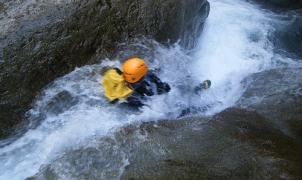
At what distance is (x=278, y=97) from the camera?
7.20 metres

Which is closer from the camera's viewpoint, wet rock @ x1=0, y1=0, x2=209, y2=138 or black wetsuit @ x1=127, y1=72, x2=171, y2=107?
wet rock @ x1=0, y1=0, x2=209, y2=138

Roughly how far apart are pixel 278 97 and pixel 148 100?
2.31 m

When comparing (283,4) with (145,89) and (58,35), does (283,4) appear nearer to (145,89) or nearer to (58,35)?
(145,89)

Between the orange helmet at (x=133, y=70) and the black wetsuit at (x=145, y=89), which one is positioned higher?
the orange helmet at (x=133, y=70)

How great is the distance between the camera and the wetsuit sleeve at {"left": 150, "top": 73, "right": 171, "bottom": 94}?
662cm

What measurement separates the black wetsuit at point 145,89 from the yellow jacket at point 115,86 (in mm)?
143

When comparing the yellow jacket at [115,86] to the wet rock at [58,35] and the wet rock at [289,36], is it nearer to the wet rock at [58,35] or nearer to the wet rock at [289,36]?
the wet rock at [58,35]

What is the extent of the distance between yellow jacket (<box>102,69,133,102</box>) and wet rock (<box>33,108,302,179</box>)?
0.53m

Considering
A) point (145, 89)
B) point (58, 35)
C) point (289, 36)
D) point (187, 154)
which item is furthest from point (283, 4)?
point (187, 154)

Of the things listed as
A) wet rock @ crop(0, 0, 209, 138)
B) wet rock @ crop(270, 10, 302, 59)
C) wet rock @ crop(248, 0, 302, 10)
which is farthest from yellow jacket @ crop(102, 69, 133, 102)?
wet rock @ crop(248, 0, 302, 10)

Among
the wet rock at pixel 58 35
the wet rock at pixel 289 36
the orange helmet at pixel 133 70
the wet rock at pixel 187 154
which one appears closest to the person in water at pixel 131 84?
the orange helmet at pixel 133 70

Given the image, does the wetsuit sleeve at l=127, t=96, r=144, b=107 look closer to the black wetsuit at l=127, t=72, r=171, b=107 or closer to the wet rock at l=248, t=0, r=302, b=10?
the black wetsuit at l=127, t=72, r=171, b=107

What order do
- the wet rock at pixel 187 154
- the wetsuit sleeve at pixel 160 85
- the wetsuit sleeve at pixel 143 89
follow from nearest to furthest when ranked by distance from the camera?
the wet rock at pixel 187 154 → the wetsuit sleeve at pixel 143 89 → the wetsuit sleeve at pixel 160 85

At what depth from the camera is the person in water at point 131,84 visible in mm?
6145
